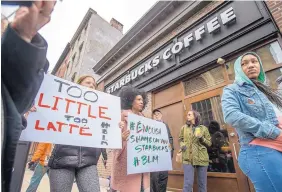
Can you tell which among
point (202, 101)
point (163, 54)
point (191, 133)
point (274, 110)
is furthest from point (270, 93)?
point (163, 54)

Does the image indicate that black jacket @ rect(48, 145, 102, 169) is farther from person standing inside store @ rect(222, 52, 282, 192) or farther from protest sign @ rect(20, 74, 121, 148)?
person standing inside store @ rect(222, 52, 282, 192)

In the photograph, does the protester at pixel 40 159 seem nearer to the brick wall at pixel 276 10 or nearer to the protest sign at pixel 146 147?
the protest sign at pixel 146 147

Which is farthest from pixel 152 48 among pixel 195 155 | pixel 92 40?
pixel 92 40

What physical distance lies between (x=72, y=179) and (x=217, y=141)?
3.14 meters

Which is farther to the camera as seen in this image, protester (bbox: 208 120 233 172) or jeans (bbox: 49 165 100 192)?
protester (bbox: 208 120 233 172)

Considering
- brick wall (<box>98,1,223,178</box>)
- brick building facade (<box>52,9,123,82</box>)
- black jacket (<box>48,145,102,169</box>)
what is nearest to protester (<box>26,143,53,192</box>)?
black jacket (<box>48,145,102,169</box>)

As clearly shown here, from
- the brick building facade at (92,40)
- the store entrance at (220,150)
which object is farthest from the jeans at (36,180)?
the brick building facade at (92,40)

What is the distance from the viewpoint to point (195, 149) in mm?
3176

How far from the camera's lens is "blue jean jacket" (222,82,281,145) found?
3.74 feet

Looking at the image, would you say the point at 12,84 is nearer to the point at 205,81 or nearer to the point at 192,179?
the point at 192,179

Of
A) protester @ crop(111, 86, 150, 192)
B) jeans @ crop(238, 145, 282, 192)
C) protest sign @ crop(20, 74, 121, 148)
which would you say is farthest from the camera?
protester @ crop(111, 86, 150, 192)

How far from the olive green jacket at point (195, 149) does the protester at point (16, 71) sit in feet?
10.1

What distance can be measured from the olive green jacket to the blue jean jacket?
78.4 inches

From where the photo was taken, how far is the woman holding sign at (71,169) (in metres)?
1.51
